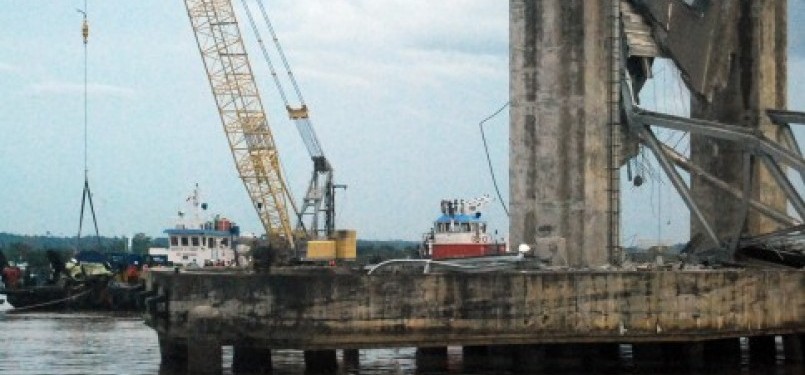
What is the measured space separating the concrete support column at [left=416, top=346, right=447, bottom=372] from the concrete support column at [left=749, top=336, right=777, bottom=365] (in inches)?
309

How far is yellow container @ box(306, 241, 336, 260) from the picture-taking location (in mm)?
69325

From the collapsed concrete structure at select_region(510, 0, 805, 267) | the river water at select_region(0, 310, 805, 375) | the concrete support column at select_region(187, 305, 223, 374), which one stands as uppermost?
the collapsed concrete structure at select_region(510, 0, 805, 267)

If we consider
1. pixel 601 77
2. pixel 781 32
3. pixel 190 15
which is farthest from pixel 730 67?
pixel 190 15

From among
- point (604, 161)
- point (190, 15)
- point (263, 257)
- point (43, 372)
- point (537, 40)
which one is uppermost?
point (190, 15)

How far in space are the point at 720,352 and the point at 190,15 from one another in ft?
139

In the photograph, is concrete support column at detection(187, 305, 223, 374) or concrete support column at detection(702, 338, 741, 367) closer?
concrete support column at detection(187, 305, 223, 374)

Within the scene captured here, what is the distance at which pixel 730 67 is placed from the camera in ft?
151

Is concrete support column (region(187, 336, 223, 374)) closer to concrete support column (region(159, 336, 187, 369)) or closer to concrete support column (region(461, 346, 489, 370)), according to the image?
concrete support column (region(159, 336, 187, 369))

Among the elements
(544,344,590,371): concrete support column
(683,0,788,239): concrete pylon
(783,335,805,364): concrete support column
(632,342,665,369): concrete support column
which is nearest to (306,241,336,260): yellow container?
(683,0,788,239): concrete pylon

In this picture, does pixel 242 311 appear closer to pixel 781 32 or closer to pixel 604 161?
pixel 604 161

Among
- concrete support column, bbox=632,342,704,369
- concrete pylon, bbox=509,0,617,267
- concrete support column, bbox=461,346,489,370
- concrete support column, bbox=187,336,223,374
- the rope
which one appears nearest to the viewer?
concrete support column, bbox=187,336,223,374

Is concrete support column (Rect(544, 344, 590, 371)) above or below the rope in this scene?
below

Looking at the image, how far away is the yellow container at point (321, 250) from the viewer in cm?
6932

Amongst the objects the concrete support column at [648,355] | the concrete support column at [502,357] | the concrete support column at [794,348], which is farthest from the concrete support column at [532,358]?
the concrete support column at [794,348]
